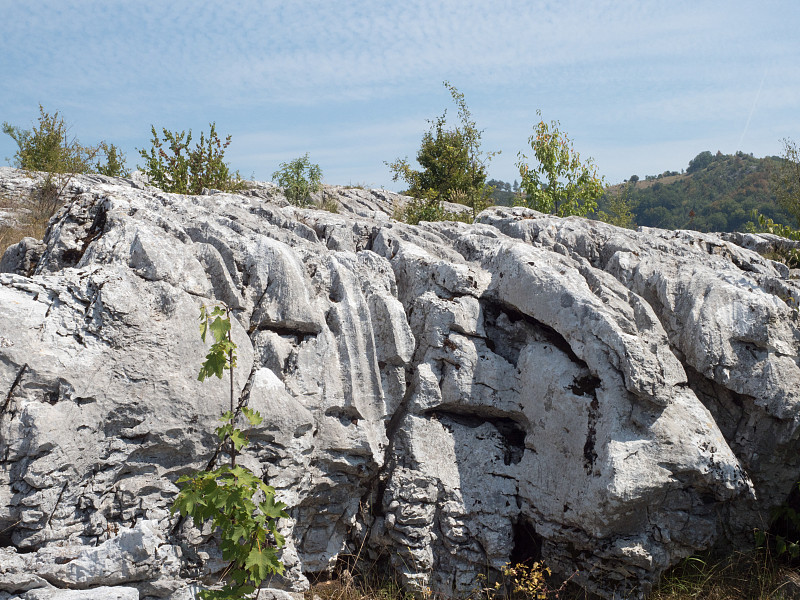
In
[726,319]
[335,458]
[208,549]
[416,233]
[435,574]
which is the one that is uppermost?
[416,233]

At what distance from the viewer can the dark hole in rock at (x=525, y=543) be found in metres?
6.30

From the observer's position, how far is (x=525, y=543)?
6406 millimetres

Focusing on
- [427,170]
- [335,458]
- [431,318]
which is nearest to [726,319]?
[431,318]

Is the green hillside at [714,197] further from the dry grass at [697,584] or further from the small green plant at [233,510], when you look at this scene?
the small green plant at [233,510]

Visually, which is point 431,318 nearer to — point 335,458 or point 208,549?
point 335,458

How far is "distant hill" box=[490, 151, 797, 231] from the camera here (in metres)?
57.5

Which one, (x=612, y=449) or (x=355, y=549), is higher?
(x=612, y=449)

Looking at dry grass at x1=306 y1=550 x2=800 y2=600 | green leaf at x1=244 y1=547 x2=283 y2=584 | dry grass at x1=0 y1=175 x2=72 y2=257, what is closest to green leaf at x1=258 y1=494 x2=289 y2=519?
green leaf at x1=244 y1=547 x2=283 y2=584

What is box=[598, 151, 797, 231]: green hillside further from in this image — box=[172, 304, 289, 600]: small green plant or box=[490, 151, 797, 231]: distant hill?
box=[172, 304, 289, 600]: small green plant

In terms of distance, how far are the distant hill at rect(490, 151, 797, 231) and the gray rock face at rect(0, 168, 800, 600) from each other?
47.3 meters

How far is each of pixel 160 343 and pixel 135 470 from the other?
112 centimetres

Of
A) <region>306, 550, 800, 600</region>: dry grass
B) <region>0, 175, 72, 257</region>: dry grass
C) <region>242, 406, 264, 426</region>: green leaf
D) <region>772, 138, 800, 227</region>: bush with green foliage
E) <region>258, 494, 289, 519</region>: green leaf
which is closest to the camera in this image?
<region>258, 494, 289, 519</region>: green leaf

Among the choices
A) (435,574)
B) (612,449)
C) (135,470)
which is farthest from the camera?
(435,574)

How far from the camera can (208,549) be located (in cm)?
523
